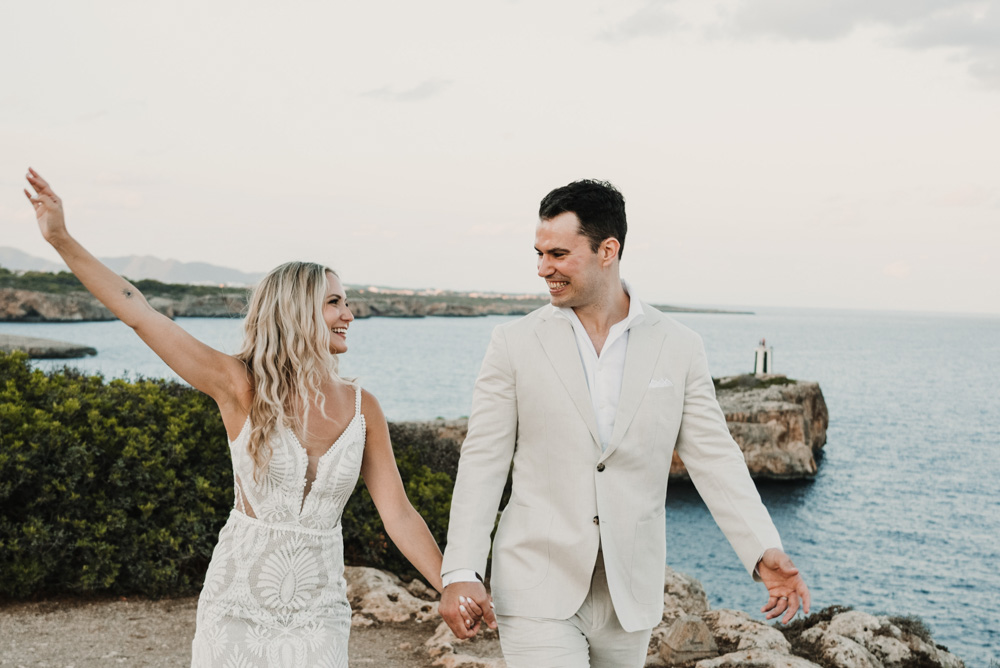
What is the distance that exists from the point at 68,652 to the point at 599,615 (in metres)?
4.27

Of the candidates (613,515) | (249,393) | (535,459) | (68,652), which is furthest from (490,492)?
(68,652)

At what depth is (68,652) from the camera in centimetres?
602

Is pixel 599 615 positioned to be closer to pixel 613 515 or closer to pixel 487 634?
pixel 613 515

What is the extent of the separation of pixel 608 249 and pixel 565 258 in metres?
0.22

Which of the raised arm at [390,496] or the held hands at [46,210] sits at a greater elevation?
the held hands at [46,210]

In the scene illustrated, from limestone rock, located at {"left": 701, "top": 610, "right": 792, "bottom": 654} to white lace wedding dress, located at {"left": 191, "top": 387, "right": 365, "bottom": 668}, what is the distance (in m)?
3.78

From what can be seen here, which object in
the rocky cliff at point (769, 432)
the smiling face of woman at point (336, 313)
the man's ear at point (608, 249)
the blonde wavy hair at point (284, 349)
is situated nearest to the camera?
the blonde wavy hair at point (284, 349)

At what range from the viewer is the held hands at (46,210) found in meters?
3.08

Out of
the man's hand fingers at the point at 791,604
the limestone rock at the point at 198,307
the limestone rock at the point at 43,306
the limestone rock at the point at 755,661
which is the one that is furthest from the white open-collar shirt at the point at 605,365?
the limestone rock at the point at 198,307

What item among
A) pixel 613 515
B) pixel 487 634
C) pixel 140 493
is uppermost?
pixel 613 515

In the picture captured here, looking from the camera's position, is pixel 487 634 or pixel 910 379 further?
pixel 910 379

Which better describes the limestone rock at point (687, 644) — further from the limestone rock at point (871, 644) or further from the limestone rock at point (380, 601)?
the limestone rock at point (380, 601)

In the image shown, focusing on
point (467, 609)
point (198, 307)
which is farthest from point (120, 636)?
point (198, 307)

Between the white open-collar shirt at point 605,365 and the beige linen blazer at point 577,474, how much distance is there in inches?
2.6
